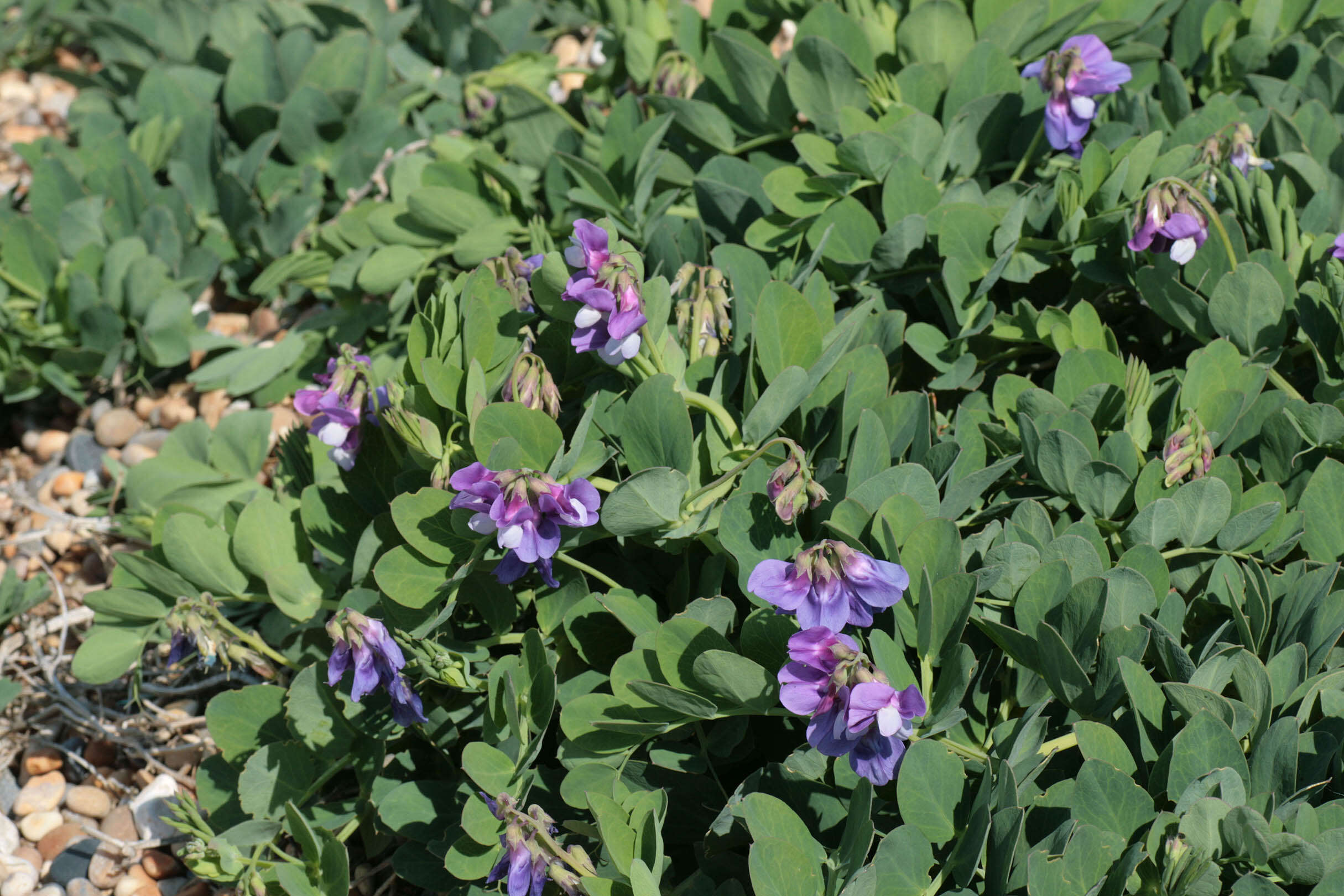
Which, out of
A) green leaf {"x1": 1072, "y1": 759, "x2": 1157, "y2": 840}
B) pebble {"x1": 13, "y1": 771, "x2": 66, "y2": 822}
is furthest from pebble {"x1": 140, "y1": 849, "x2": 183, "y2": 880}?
green leaf {"x1": 1072, "y1": 759, "x2": 1157, "y2": 840}

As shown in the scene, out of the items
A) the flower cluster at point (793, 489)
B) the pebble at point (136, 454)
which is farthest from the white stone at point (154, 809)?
the flower cluster at point (793, 489)

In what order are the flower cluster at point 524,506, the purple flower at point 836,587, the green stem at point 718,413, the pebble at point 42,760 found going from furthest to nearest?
the pebble at point 42,760
the green stem at point 718,413
the flower cluster at point 524,506
the purple flower at point 836,587

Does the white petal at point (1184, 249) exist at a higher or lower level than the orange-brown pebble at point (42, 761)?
higher

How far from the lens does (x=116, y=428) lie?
9.94 feet

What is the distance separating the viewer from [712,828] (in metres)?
1.59

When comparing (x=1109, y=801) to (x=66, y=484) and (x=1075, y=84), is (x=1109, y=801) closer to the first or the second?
(x=1075, y=84)

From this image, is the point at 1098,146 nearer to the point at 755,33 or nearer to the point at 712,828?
the point at 755,33

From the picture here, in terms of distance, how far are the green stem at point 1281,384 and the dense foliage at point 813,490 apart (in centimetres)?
2

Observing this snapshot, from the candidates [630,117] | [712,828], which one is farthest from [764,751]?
[630,117]

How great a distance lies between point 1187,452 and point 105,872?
212 centimetres

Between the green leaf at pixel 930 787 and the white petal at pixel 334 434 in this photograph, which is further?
the white petal at pixel 334 434

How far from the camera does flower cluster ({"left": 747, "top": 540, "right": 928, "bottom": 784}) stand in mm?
1352

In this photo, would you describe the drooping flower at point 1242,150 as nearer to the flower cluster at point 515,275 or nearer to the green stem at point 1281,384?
the green stem at point 1281,384

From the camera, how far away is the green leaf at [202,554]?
2.08m
